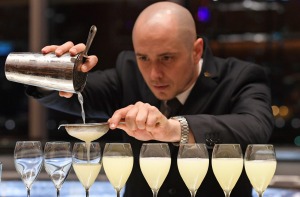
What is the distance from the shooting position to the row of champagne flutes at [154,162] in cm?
223

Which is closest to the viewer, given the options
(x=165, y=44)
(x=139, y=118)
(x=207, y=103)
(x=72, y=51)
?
(x=139, y=118)

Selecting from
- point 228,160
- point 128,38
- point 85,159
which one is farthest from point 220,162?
point 128,38

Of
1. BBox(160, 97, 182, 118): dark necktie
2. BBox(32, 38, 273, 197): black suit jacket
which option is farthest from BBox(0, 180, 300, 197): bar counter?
BBox(160, 97, 182, 118): dark necktie

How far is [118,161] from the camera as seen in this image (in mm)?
2256

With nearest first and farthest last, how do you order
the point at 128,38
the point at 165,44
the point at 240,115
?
1. the point at 240,115
2. the point at 165,44
3. the point at 128,38

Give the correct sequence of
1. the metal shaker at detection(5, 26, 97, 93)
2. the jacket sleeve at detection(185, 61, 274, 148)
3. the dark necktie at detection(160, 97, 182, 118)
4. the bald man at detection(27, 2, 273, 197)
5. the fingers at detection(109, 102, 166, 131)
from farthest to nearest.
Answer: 1. the dark necktie at detection(160, 97, 182, 118)
2. the bald man at detection(27, 2, 273, 197)
3. the jacket sleeve at detection(185, 61, 274, 148)
4. the metal shaker at detection(5, 26, 97, 93)
5. the fingers at detection(109, 102, 166, 131)

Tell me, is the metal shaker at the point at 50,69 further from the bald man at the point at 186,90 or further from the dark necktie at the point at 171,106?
the dark necktie at the point at 171,106

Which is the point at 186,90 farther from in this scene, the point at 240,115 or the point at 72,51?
the point at 72,51

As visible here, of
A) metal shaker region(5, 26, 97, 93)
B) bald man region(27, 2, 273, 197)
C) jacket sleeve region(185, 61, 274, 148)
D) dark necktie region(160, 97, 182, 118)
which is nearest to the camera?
metal shaker region(5, 26, 97, 93)

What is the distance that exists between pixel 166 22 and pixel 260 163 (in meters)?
0.88

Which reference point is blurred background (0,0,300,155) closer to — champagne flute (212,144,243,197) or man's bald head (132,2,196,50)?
man's bald head (132,2,196,50)

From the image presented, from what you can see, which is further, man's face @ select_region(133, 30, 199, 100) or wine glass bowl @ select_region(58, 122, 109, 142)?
man's face @ select_region(133, 30, 199, 100)

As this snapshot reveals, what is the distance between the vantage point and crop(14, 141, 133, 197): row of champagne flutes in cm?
223

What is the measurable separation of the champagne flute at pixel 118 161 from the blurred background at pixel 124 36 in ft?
10.9
